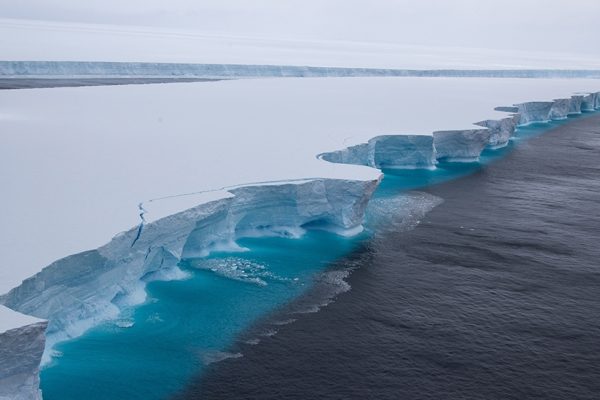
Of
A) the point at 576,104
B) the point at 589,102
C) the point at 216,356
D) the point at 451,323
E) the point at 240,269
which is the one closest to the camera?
the point at 216,356

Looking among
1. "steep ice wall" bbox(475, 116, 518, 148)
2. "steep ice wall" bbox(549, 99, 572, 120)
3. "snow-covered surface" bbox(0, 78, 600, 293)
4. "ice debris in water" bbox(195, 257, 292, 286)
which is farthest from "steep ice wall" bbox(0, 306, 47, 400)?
"steep ice wall" bbox(549, 99, 572, 120)

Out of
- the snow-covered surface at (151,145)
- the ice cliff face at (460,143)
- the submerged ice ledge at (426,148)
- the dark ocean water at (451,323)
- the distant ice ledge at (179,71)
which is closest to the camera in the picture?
the dark ocean water at (451,323)

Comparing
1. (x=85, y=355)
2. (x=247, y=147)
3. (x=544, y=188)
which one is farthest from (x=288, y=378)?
(x=544, y=188)

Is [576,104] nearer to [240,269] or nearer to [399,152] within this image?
[399,152]

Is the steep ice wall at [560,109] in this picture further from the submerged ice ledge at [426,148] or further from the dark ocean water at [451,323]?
the dark ocean water at [451,323]

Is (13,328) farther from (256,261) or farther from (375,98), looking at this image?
(375,98)

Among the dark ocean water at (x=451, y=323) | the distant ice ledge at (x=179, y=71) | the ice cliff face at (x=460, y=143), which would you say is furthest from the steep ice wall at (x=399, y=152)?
the distant ice ledge at (x=179, y=71)

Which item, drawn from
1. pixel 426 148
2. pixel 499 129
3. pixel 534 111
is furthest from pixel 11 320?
pixel 534 111

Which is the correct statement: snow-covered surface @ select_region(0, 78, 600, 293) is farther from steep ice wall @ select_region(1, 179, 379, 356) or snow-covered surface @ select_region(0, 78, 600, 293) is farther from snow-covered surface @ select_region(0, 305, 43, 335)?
snow-covered surface @ select_region(0, 305, 43, 335)
